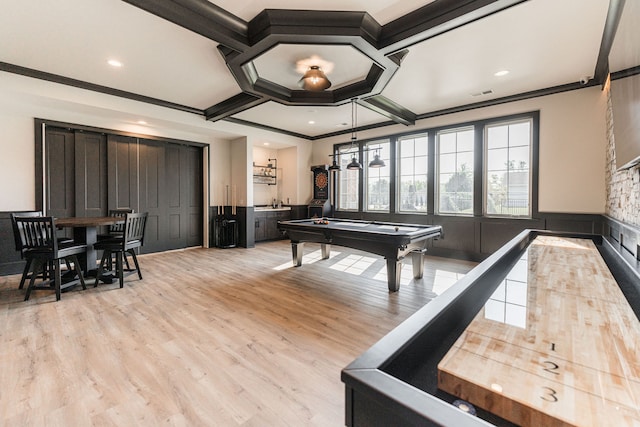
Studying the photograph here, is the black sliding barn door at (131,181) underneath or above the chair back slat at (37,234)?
above

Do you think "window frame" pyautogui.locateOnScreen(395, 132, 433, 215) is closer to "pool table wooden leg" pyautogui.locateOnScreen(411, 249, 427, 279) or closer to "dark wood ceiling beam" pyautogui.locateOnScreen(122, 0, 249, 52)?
"pool table wooden leg" pyautogui.locateOnScreen(411, 249, 427, 279)

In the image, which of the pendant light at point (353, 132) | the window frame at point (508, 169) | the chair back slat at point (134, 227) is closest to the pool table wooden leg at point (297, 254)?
the pendant light at point (353, 132)

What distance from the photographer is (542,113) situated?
186 inches

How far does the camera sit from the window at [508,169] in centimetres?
503

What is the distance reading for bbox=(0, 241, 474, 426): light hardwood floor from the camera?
5.49ft

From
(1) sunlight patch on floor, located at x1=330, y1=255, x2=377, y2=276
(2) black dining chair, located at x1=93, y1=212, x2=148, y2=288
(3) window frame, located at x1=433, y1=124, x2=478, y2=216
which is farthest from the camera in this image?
(3) window frame, located at x1=433, y1=124, x2=478, y2=216

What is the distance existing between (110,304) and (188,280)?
3.48 ft

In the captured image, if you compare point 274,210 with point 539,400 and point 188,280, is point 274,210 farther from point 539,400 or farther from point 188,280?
point 539,400

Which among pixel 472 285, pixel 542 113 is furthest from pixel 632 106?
pixel 542 113

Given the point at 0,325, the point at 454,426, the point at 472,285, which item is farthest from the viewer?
the point at 0,325

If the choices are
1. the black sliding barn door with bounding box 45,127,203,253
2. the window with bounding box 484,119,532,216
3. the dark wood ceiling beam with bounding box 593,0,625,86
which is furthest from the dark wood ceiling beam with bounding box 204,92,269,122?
the window with bounding box 484,119,532,216

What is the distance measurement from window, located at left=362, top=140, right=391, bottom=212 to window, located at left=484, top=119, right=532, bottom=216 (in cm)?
212

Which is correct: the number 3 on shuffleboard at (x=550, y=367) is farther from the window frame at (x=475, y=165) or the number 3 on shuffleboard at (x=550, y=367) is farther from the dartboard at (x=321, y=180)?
the dartboard at (x=321, y=180)

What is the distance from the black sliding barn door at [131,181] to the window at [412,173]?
492 centimetres
